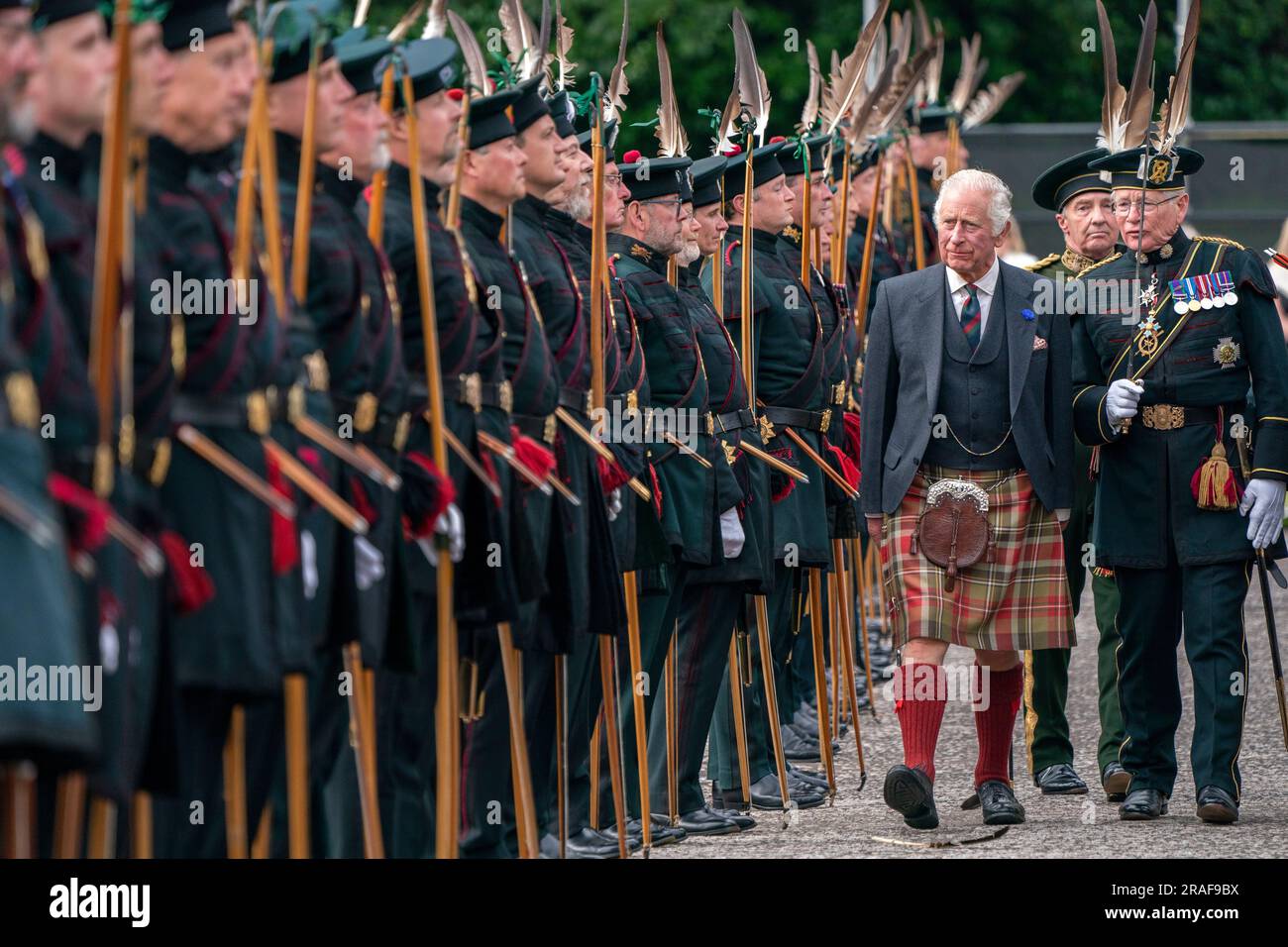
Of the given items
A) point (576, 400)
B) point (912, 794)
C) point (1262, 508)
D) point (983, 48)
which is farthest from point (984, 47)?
point (576, 400)

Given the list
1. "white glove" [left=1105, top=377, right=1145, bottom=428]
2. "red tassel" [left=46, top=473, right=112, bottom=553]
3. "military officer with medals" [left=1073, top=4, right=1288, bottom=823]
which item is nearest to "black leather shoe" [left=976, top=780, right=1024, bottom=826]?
"military officer with medals" [left=1073, top=4, right=1288, bottom=823]

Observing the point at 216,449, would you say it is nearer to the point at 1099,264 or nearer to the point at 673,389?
the point at 673,389

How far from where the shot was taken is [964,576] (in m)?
7.70

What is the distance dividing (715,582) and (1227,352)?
70.5 inches

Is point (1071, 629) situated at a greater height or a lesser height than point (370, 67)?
lesser

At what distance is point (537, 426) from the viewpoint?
21.3 ft

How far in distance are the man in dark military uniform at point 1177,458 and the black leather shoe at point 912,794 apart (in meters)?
0.74

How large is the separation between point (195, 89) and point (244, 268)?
391 millimetres

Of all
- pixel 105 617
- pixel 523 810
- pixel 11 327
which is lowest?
pixel 523 810

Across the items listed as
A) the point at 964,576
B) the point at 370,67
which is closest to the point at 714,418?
the point at 964,576

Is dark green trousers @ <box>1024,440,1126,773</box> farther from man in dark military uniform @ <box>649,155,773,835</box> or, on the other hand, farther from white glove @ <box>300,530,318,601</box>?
white glove @ <box>300,530,318,601</box>

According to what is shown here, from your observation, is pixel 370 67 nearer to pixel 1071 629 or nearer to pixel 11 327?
pixel 11 327

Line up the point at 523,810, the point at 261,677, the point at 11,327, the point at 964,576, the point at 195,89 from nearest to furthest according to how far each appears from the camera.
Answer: the point at 11,327
the point at 261,677
the point at 195,89
the point at 523,810
the point at 964,576

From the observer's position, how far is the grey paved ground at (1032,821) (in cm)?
730
